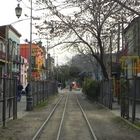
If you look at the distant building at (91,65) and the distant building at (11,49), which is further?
the distant building at (91,65)

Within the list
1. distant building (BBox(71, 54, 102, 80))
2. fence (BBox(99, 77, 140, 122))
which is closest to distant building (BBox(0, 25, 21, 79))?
distant building (BBox(71, 54, 102, 80))

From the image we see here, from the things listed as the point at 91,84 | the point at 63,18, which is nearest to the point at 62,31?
the point at 63,18

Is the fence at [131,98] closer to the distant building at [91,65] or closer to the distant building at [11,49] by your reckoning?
the distant building at [91,65]

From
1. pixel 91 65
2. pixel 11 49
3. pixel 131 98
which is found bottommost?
pixel 131 98

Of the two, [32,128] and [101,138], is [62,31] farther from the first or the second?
[101,138]

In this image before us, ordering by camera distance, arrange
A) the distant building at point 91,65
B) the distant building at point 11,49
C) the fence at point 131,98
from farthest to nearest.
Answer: the distant building at point 91,65
the distant building at point 11,49
the fence at point 131,98

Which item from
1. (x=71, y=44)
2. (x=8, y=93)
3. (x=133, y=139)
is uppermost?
(x=71, y=44)

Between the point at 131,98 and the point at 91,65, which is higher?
the point at 91,65

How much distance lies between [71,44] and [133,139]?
2788cm

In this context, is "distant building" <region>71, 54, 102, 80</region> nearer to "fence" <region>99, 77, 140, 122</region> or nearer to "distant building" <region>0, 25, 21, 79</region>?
"distant building" <region>0, 25, 21, 79</region>

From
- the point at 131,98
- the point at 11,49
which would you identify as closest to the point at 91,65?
the point at 11,49

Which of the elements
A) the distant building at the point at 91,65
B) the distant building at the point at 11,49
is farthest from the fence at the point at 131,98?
the distant building at the point at 11,49

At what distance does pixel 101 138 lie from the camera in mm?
17734

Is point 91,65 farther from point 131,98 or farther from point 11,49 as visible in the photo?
point 131,98
